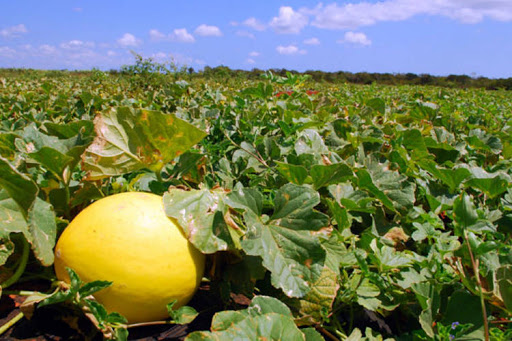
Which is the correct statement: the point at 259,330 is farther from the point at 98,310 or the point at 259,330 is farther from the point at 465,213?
the point at 465,213

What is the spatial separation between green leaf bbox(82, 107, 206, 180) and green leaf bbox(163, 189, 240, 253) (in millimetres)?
201

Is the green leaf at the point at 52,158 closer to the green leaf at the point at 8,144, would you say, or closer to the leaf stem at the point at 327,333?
the green leaf at the point at 8,144

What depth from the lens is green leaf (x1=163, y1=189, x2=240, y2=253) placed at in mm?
1293

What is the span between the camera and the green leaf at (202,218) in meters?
1.29

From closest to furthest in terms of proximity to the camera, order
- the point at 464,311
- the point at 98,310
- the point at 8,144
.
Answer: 1. the point at 98,310
2. the point at 464,311
3. the point at 8,144

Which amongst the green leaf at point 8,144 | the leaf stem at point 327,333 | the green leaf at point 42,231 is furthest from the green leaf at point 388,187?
the green leaf at point 8,144

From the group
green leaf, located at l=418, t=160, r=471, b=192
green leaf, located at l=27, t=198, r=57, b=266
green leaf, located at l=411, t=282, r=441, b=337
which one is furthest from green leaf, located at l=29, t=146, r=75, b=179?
green leaf, located at l=418, t=160, r=471, b=192

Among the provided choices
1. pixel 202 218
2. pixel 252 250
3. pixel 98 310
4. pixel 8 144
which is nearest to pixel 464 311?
pixel 252 250

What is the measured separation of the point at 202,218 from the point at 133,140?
0.42 metres

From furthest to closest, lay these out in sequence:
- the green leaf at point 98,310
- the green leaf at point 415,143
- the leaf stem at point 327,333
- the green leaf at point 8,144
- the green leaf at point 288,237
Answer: the green leaf at point 415,143 → the green leaf at point 8,144 → the leaf stem at point 327,333 → the green leaf at point 288,237 → the green leaf at point 98,310

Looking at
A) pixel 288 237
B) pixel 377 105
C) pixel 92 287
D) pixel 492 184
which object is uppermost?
pixel 377 105

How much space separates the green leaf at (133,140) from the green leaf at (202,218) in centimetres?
20

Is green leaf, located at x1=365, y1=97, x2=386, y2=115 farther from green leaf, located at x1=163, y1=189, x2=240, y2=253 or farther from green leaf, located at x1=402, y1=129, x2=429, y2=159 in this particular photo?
green leaf, located at x1=163, y1=189, x2=240, y2=253

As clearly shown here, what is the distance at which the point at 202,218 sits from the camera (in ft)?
4.36
